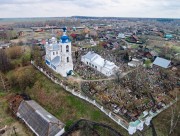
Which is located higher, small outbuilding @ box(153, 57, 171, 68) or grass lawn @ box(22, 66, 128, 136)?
small outbuilding @ box(153, 57, 171, 68)

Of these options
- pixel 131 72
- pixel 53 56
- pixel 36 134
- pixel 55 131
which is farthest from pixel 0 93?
pixel 131 72

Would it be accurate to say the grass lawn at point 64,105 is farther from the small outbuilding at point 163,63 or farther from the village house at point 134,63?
the small outbuilding at point 163,63

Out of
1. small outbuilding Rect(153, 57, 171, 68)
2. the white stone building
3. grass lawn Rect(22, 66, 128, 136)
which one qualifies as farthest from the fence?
small outbuilding Rect(153, 57, 171, 68)

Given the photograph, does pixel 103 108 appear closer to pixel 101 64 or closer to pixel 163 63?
pixel 101 64

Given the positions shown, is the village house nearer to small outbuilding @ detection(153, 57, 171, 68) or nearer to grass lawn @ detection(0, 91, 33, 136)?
small outbuilding @ detection(153, 57, 171, 68)

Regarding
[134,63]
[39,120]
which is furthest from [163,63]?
[39,120]

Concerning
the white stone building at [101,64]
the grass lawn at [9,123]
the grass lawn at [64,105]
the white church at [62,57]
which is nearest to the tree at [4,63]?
the white church at [62,57]
